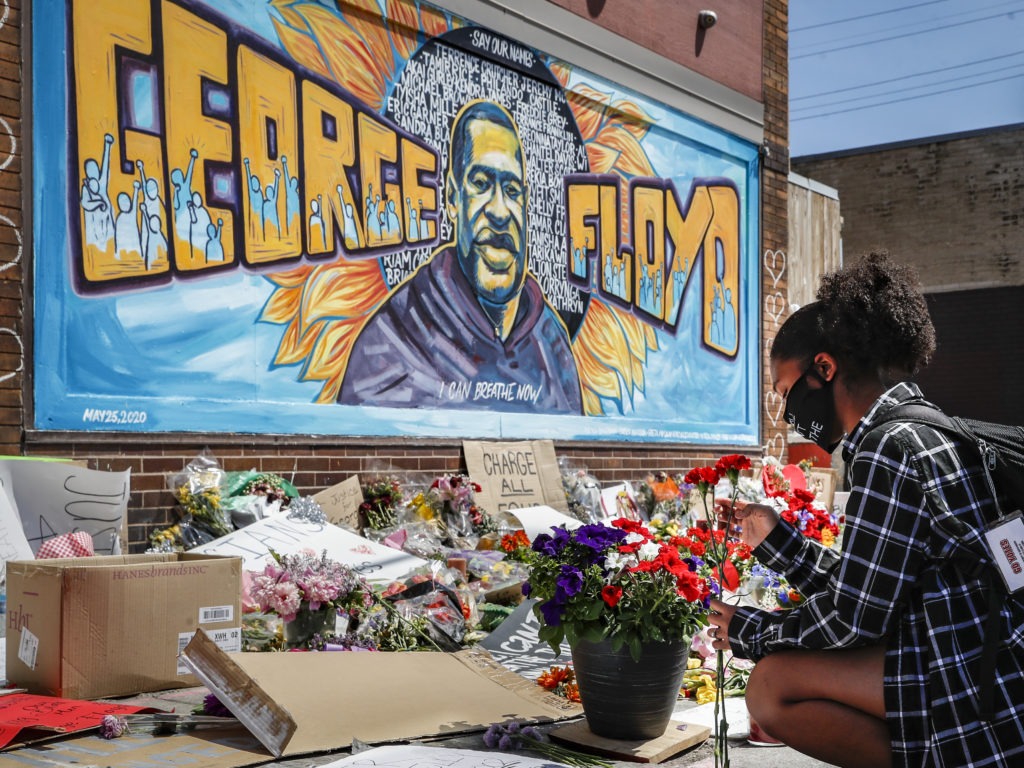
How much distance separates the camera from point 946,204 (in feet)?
67.7

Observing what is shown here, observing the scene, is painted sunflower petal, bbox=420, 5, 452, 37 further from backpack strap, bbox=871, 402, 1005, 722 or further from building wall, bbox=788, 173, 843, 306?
backpack strap, bbox=871, 402, 1005, 722

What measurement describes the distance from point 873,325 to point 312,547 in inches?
143

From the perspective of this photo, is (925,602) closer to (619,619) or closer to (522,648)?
(619,619)

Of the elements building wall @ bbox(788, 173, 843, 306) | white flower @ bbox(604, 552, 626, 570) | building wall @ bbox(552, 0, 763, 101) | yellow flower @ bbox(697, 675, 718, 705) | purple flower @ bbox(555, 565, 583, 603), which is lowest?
yellow flower @ bbox(697, 675, 718, 705)

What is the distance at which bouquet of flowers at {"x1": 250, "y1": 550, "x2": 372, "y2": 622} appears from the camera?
3.96 meters

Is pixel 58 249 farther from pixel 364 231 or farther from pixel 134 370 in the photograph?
pixel 364 231

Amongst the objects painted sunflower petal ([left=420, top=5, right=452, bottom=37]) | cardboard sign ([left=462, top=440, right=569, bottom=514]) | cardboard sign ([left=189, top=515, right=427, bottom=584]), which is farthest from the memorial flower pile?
painted sunflower petal ([left=420, top=5, right=452, bottom=37])

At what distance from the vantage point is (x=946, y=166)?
20.7 m

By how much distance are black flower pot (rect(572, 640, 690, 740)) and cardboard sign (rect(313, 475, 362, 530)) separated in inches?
137

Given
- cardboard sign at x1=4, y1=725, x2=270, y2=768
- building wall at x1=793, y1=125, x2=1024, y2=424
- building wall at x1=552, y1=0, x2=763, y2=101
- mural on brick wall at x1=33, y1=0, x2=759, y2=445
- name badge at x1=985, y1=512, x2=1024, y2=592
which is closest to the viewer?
name badge at x1=985, y1=512, x2=1024, y2=592

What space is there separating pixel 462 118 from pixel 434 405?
2.19m

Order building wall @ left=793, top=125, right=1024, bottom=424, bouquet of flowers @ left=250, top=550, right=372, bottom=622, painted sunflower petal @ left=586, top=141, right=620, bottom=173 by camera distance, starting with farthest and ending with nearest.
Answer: building wall @ left=793, top=125, right=1024, bottom=424 → painted sunflower petal @ left=586, top=141, right=620, bottom=173 → bouquet of flowers @ left=250, top=550, right=372, bottom=622

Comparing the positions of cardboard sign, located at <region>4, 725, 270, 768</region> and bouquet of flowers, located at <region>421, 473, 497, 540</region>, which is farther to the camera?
bouquet of flowers, located at <region>421, 473, 497, 540</region>

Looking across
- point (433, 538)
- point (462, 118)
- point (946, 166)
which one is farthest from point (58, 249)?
point (946, 166)
